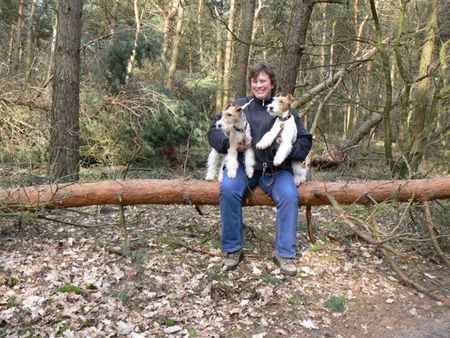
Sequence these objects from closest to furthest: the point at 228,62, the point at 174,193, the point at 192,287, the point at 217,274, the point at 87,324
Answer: the point at 87,324 → the point at 192,287 → the point at 217,274 → the point at 174,193 → the point at 228,62

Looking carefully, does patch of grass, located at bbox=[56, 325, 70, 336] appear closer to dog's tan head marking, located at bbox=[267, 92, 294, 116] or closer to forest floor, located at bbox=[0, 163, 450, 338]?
forest floor, located at bbox=[0, 163, 450, 338]

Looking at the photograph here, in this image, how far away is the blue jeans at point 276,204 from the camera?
4484 millimetres

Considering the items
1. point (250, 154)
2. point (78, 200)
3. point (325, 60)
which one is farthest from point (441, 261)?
point (325, 60)

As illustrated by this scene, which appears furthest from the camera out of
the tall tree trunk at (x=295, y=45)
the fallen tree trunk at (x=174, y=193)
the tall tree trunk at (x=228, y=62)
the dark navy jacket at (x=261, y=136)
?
the tall tree trunk at (x=228, y=62)

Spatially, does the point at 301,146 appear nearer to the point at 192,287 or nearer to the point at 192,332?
the point at 192,287

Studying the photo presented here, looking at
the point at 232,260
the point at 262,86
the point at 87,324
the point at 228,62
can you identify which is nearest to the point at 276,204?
the point at 232,260

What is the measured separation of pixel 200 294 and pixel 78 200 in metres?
1.88

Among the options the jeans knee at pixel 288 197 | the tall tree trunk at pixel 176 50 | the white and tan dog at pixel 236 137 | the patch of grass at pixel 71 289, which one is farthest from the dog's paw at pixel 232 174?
the tall tree trunk at pixel 176 50

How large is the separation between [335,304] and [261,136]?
1.85 metres

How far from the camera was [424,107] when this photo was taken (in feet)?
26.6

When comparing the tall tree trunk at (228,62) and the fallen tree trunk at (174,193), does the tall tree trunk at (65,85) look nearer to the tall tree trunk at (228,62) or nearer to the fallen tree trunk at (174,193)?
the fallen tree trunk at (174,193)

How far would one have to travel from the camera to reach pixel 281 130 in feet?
15.0

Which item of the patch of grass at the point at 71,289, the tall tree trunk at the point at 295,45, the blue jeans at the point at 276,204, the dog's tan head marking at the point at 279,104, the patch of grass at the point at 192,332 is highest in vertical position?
the tall tree trunk at the point at 295,45

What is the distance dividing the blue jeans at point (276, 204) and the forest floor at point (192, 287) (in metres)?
0.30
